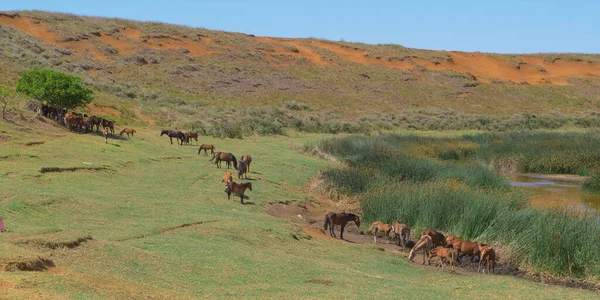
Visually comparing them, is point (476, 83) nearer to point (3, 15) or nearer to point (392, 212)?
point (3, 15)

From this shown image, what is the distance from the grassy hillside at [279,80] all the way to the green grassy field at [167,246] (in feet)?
59.6

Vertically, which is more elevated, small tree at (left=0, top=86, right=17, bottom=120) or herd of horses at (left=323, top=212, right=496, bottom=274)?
small tree at (left=0, top=86, right=17, bottom=120)

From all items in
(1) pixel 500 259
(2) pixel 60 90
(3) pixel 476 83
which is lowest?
(1) pixel 500 259

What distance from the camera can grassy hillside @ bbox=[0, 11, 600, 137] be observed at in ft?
184

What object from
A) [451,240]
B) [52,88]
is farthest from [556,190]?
[52,88]

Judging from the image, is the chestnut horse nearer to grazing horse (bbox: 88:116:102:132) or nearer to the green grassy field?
the green grassy field

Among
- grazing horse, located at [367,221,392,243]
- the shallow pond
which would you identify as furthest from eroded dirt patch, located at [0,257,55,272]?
the shallow pond

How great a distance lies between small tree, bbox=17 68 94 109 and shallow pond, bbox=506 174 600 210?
67.6 feet

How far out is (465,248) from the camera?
16.8 meters

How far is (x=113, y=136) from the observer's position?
105 feet

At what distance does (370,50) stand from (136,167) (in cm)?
9103

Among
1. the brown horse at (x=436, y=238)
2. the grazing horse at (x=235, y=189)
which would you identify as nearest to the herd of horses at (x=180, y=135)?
the grazing horse at (x=235, y=189)

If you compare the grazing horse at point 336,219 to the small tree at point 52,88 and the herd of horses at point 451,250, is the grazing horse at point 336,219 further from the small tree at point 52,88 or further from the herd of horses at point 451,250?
the small tree at point 52,88

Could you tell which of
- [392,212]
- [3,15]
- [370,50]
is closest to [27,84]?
[392,212]
